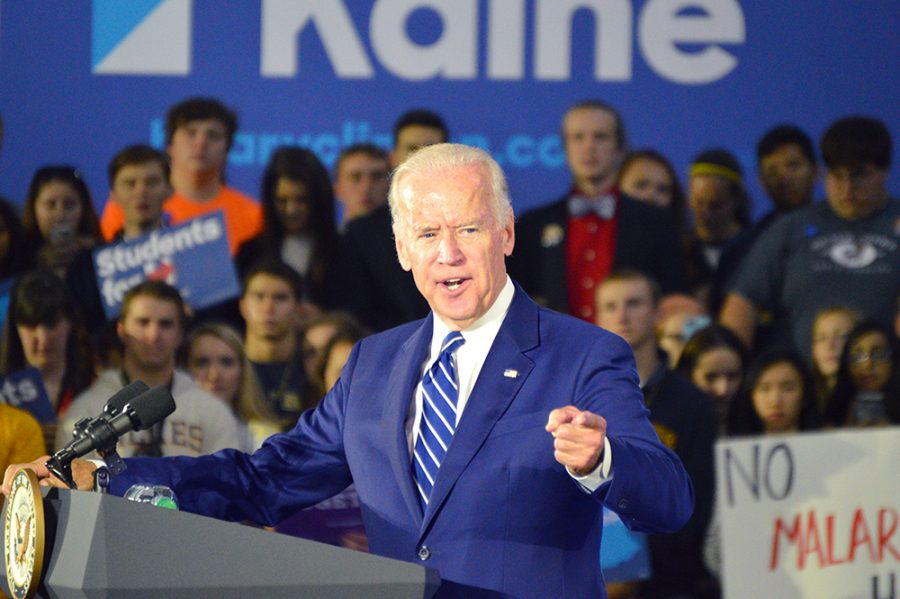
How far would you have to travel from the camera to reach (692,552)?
4.55 metres

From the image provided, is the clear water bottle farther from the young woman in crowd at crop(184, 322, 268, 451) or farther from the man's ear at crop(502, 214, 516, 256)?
the young woman in crowd at crop(184, 322, 268, 451)

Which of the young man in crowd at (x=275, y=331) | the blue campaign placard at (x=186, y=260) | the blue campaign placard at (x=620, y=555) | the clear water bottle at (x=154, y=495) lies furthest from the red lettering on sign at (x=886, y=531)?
the clear water bottle at (x=154, y=495)

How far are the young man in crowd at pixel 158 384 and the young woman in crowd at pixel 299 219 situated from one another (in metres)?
0.49

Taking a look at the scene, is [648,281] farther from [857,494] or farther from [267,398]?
[267,398]

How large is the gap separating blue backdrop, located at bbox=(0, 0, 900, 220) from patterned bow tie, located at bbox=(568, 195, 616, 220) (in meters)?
0.58

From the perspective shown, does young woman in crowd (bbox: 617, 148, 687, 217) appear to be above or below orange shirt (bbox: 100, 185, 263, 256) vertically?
above

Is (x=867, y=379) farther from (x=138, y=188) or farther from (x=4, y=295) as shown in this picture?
(x=4, y=295)

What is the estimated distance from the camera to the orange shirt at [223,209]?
5.75 meters

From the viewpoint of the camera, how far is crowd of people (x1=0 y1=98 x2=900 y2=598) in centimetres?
517

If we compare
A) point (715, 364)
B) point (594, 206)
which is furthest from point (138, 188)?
point (715, 364)

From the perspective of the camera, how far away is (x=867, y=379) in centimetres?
533

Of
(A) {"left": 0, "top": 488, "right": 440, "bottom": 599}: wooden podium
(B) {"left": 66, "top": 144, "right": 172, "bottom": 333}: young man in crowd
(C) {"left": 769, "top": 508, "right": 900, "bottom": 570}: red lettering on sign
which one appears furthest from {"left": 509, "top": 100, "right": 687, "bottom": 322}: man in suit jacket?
(A) {"left": 0, "top": 488, "right": 440, "bottom": 599}: wooden podium

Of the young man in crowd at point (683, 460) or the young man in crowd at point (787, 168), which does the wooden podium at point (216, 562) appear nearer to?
the young man in crowd at point (683, 460)

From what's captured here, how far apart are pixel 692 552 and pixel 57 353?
2317 millimetres
